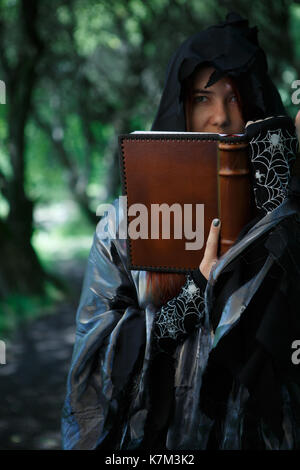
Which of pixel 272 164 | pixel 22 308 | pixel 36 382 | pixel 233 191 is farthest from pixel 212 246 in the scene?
pixel 22 308

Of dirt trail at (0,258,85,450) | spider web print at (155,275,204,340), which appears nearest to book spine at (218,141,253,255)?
spider web print at (155,275,204,340)

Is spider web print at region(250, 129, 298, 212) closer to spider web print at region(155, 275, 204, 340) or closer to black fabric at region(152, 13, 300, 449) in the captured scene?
black fabric at region(152, 13, 300, 449)

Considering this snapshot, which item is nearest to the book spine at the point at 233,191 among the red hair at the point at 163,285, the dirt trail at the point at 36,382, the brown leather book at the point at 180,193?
the brown leather book at the point at 180,193

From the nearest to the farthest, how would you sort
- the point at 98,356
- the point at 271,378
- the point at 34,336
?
the point at 271,378 < the point at 98,356 < the point at 34,336

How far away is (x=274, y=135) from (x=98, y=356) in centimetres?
91

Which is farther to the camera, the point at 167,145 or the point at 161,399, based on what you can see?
the point at 161,399

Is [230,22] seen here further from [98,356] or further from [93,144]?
[93,144]

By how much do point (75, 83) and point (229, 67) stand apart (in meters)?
12.3

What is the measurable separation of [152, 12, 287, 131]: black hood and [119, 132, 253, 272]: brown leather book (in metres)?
0.34

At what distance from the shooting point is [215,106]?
71.1 inches

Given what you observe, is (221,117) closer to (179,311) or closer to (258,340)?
(179,311)

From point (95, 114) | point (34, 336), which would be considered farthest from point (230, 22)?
point (95, 114)

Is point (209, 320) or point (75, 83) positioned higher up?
point (75, 83)

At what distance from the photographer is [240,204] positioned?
4.84 ft
